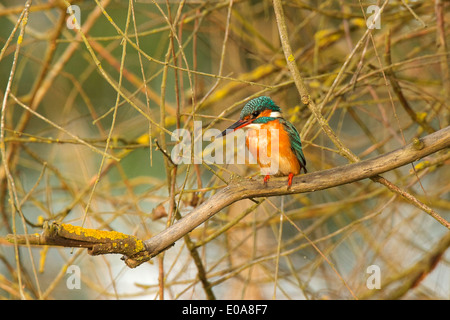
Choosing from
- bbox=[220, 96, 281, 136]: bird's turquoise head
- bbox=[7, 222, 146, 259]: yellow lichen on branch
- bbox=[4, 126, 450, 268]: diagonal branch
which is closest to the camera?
bbox=[7, 222, 146, 259]: yellow lichen on branch

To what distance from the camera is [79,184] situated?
12.3 ft

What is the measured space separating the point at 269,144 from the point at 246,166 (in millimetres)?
581

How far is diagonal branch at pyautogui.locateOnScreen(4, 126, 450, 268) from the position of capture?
182cm

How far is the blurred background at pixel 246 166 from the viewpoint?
272 cm

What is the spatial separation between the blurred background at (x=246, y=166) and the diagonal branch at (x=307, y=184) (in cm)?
33

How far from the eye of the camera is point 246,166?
3301 millimetres

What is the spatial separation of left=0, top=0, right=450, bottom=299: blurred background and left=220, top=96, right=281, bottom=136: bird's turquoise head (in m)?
0.11

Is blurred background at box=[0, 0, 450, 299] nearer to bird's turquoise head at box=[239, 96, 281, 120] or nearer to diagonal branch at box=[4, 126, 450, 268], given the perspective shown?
bird's turquoise head at box=[239, 96, 281, 120]

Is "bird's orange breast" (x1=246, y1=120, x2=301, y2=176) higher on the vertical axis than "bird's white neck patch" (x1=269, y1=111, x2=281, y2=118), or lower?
lower

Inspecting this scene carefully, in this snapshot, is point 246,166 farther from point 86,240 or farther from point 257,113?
point 86,240

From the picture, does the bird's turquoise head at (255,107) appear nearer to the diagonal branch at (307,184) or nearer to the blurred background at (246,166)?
the blurred background at (246,166)

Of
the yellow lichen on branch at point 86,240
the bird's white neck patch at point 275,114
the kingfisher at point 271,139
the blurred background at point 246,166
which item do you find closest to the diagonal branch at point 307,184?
the yellow lichen on branch at point 86,240

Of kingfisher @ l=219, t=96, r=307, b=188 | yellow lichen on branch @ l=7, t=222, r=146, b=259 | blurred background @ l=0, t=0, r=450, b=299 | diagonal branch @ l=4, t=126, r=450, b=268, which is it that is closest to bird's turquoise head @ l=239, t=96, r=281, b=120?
kingfisher @ l=219, t=96, r=307, b=188
